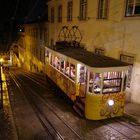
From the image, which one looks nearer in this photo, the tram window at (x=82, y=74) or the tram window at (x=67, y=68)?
the tram window at (x=82, y=74)

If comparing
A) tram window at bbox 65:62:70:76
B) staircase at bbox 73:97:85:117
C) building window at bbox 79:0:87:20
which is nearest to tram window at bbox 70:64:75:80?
tram window at bbox 65:62:70:76

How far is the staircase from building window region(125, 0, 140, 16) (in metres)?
5.58

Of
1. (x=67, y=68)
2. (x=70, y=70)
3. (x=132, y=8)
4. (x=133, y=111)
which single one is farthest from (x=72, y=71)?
(x=132, y=8)

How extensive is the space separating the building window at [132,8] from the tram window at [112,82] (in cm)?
392

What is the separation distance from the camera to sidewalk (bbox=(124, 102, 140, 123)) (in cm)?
1082

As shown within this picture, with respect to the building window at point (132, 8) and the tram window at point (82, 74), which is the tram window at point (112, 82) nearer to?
the tram window at point (82, 74)

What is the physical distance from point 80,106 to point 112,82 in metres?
2.05

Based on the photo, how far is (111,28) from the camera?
1452 centimetres

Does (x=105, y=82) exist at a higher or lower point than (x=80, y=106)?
higher

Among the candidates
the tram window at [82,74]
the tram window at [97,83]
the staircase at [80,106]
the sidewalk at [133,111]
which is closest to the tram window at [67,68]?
the tram window at [82,74]

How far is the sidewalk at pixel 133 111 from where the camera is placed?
35.5ft

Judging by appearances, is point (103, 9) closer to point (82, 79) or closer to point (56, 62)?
point (56, 62)

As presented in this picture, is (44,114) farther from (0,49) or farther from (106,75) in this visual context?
(0,49)

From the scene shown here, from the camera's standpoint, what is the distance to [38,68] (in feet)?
110
